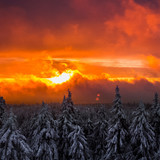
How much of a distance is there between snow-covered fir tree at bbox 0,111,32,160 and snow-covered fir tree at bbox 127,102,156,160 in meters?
15.5

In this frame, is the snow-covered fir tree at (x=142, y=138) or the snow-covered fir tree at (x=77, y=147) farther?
the snow-covered fir tree at (x=77, y=147)

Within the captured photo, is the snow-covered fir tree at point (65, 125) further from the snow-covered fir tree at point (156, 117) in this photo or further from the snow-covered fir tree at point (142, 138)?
the snow-covered fir tree at point (156, 117)

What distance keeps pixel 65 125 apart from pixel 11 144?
1380 centimetres

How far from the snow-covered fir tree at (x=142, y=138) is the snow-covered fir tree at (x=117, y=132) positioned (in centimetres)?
167

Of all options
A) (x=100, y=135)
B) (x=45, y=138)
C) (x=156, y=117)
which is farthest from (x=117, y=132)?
(x=45, y=138)

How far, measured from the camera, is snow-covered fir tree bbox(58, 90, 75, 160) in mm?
34250

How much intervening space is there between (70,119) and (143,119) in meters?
13.1

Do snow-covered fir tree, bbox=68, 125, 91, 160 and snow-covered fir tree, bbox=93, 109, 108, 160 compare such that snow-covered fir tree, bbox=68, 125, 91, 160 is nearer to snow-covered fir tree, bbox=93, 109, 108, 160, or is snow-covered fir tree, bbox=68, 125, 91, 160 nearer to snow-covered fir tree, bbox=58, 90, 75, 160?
snow-covered fir tree, bbox=58, 90, 75, 160

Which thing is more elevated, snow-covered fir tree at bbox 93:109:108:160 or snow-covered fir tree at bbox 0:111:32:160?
snow-covered fir tree at bbox 0:111:32:160

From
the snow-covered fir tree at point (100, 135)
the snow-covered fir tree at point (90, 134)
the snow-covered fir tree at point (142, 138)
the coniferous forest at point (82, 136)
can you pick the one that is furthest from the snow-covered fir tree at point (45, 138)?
the snow-covered fir tree at point (142, 138)

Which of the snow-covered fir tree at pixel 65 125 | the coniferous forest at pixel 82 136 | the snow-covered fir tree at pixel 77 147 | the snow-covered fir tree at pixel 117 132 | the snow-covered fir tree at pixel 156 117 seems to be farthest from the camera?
the snow-covered fir tree at pixel 156 117

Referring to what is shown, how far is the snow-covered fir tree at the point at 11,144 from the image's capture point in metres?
21.4

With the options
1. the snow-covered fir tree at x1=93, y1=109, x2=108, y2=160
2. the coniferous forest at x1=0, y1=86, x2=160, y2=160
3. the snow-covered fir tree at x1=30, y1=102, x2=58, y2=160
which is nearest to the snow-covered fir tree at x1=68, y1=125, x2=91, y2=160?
the coniferous forest at x1=0, y1=86, x2=160, y2=160

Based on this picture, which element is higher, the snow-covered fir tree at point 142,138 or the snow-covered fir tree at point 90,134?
the snow-covered fir tree at point 142,138
